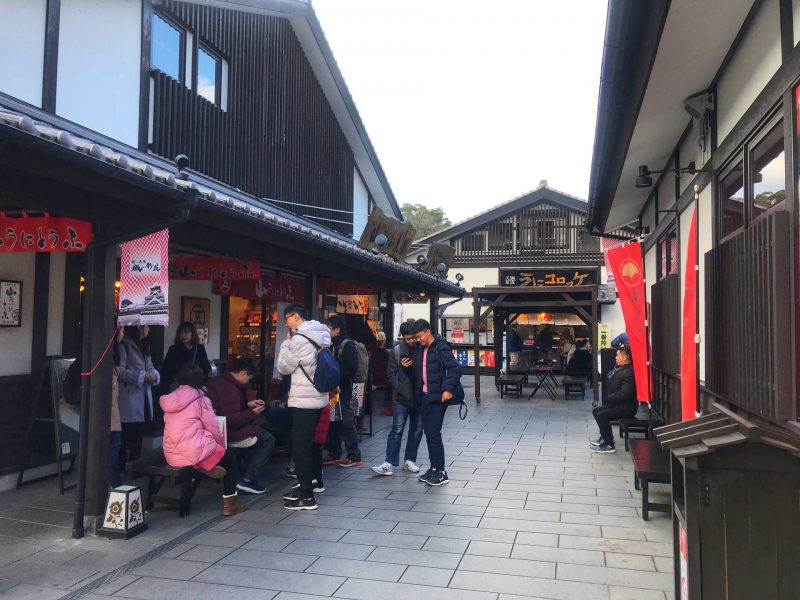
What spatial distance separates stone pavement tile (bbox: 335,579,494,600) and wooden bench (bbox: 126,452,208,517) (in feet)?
7.58

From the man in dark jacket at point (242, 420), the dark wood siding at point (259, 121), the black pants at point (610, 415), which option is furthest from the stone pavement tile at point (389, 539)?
the dark wood siding at point (259, 121)

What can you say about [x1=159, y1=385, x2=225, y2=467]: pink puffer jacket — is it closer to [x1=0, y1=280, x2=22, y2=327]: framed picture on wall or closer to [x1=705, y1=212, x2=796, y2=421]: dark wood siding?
[x1=0, y1=280, x2=22, y2=327]: framed picture on wall

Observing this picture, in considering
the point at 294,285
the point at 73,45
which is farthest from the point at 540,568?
the point at 294,285

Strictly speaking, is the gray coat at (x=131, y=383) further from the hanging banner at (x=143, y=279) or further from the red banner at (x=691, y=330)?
the red banner at (x=691, y=330)

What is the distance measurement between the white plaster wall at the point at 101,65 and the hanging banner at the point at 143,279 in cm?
280

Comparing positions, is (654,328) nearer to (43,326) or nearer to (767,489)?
(767,489)

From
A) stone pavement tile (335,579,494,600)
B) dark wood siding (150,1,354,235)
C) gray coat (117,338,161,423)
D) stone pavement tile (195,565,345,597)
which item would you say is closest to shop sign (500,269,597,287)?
dark wood siding (150,1,354,235)

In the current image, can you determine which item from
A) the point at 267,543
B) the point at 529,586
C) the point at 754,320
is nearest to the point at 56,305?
the point at 267,543

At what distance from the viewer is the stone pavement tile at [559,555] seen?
480cm

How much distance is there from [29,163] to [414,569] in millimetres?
4065

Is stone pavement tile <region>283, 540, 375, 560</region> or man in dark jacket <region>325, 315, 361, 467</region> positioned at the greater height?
man in dark jacket <region>325, 315, 361, 467</region>

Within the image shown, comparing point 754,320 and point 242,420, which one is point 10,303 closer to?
point 242,420

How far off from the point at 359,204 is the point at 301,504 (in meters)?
12.3

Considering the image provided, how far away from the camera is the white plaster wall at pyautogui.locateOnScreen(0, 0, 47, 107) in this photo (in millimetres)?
6289
